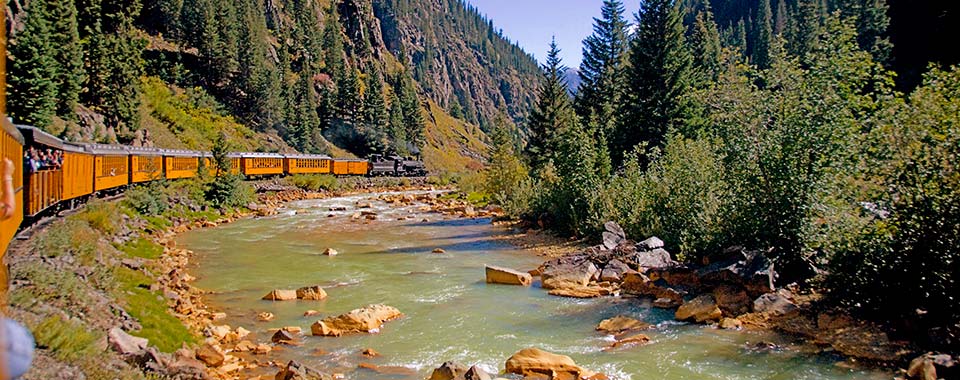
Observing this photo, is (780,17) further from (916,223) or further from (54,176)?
(54,176)

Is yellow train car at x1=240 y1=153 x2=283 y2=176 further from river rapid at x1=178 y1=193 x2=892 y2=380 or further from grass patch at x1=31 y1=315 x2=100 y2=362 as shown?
grass patch at x1=31 y1=315 x2=100 y2=362

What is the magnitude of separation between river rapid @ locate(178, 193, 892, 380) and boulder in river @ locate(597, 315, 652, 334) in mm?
250

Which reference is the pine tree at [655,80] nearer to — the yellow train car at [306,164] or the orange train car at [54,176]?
the orange train car at [54,176]

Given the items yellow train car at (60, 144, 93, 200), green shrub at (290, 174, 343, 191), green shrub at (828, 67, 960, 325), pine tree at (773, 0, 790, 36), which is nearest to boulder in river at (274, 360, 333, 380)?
green shrub at (828, 67, 960, 325)

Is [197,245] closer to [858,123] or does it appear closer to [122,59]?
[858,123]

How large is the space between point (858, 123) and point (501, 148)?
95.3ft

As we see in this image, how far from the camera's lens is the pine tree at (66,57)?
3688 centimetres

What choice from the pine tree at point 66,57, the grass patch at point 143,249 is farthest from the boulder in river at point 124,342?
the pine tree at point 66,57

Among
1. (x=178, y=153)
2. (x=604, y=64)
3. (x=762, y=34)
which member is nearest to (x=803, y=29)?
(x=762, y=34)

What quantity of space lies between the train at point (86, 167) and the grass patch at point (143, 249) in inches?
85.3

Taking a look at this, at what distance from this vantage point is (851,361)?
10078 millimetres

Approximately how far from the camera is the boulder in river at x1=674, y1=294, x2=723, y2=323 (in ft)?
41.2

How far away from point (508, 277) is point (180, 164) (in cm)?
2502

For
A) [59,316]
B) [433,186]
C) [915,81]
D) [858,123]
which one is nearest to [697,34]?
[915,81]
